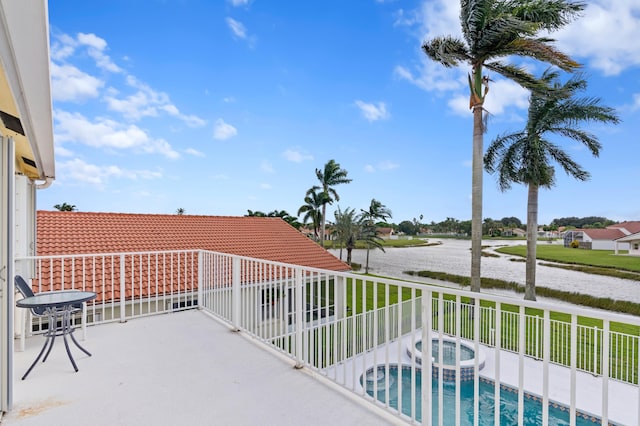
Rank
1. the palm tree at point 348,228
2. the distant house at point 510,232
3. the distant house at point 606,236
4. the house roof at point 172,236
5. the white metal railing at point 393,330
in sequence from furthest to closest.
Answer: the distant house at point 510,232 < the distant house at point 606,236 < the palm tree at point 348,228 < the house roof at point 172,236 < the white metal railing at point 393,330

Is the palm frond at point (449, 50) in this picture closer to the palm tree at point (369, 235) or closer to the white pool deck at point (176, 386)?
the white pool deck at point (176, 386)

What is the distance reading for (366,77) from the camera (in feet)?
57.3

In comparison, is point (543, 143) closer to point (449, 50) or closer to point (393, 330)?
point (449, 50)

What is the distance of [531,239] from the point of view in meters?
14.5

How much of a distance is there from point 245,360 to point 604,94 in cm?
1816

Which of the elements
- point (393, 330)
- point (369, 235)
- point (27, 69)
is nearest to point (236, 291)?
point (27, 69)

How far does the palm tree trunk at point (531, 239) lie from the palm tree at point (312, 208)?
19.7 m

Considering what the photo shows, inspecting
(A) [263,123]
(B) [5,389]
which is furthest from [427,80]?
(B) [5,389]

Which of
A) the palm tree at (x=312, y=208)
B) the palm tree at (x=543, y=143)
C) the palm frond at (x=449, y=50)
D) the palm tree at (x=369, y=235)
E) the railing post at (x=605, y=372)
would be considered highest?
the palm frond at (x=449, y=50)

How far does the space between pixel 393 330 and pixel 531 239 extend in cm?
1057

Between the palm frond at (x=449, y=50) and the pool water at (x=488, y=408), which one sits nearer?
the pool water at (x=488, y=408)

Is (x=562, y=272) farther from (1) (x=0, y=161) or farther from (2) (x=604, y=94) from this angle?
(1) (x=0, y=161)

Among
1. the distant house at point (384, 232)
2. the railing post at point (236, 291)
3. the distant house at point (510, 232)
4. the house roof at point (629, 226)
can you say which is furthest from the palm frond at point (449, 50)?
the distant house at point (510, 232)

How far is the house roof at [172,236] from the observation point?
9.40m
